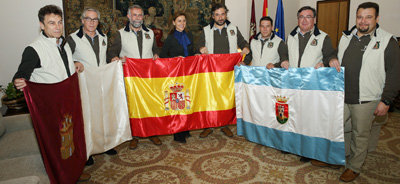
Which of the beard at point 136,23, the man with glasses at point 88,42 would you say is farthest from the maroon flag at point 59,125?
the beard at point 136,23

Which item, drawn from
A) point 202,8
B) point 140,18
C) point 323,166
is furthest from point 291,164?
point 202,8

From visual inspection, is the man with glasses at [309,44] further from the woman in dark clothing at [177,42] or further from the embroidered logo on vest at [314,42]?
the woman in dark clothing at [177,42]

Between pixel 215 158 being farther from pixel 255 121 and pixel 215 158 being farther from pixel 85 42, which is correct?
pixel 85 42

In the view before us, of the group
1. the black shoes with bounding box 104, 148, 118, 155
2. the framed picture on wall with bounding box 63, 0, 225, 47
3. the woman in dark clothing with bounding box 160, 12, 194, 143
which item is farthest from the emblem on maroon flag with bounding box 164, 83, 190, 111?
the framed picture on wall with bounding box 63, 0, 225, 47

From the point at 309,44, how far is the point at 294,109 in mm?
704

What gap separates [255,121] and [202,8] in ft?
9.84

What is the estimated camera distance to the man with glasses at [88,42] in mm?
2834

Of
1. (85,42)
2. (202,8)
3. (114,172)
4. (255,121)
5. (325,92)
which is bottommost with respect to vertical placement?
(114,172)

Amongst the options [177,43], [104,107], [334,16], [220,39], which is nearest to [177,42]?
[177,43]

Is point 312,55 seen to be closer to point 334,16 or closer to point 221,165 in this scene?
point 221,165

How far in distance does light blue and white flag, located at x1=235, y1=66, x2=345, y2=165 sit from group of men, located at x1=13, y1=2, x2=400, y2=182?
0.35 feet

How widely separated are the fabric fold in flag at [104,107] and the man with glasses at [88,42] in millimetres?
151

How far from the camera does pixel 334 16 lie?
736 centimetres

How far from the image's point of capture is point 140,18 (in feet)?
10.5
